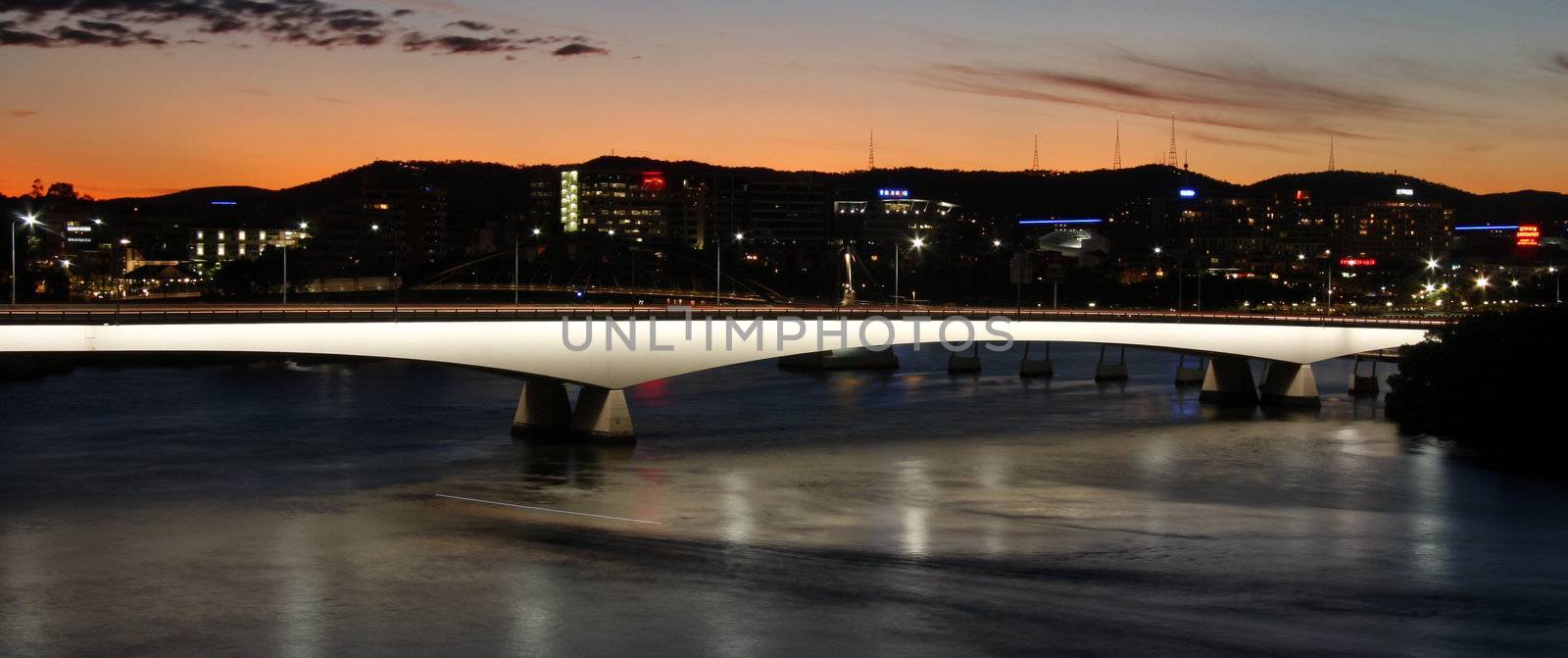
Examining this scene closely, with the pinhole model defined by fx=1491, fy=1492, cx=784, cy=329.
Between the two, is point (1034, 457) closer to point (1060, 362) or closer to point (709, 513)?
point (709, 513)

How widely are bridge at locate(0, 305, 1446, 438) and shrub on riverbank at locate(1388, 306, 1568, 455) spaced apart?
27.4 ft

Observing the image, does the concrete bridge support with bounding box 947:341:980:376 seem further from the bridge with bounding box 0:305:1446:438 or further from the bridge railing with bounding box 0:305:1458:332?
the bridge railing with bounding box 0:305:1458:332

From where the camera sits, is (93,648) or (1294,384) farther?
(1294,384)

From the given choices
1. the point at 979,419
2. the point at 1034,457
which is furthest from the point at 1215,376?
the point at 1034,457

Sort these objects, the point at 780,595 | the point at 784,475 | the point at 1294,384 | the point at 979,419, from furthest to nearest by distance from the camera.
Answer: the point at 1294,384 → the point at 979,419 → the point at 784,475 → the point at 780,595

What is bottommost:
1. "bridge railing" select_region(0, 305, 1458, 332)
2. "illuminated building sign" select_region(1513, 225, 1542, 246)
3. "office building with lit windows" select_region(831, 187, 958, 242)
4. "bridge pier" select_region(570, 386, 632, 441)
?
"bridge pier" select_region(570, 386, 632, 441)

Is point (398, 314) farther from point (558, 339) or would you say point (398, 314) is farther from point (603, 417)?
point (603, 417)

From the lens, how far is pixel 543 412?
1694 inches

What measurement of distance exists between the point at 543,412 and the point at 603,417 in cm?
252

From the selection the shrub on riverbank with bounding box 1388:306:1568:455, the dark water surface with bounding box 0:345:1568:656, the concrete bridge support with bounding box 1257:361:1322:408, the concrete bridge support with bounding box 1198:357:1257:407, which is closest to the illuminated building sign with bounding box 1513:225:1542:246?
the concrete bridge support with bounding box 1198:357:1257:407

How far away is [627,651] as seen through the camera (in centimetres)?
Answer: 1988

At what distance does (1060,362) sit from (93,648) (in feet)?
243

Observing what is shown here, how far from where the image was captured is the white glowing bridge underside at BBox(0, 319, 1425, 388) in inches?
1320

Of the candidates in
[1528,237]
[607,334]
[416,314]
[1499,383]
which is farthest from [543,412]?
[1528,237]
